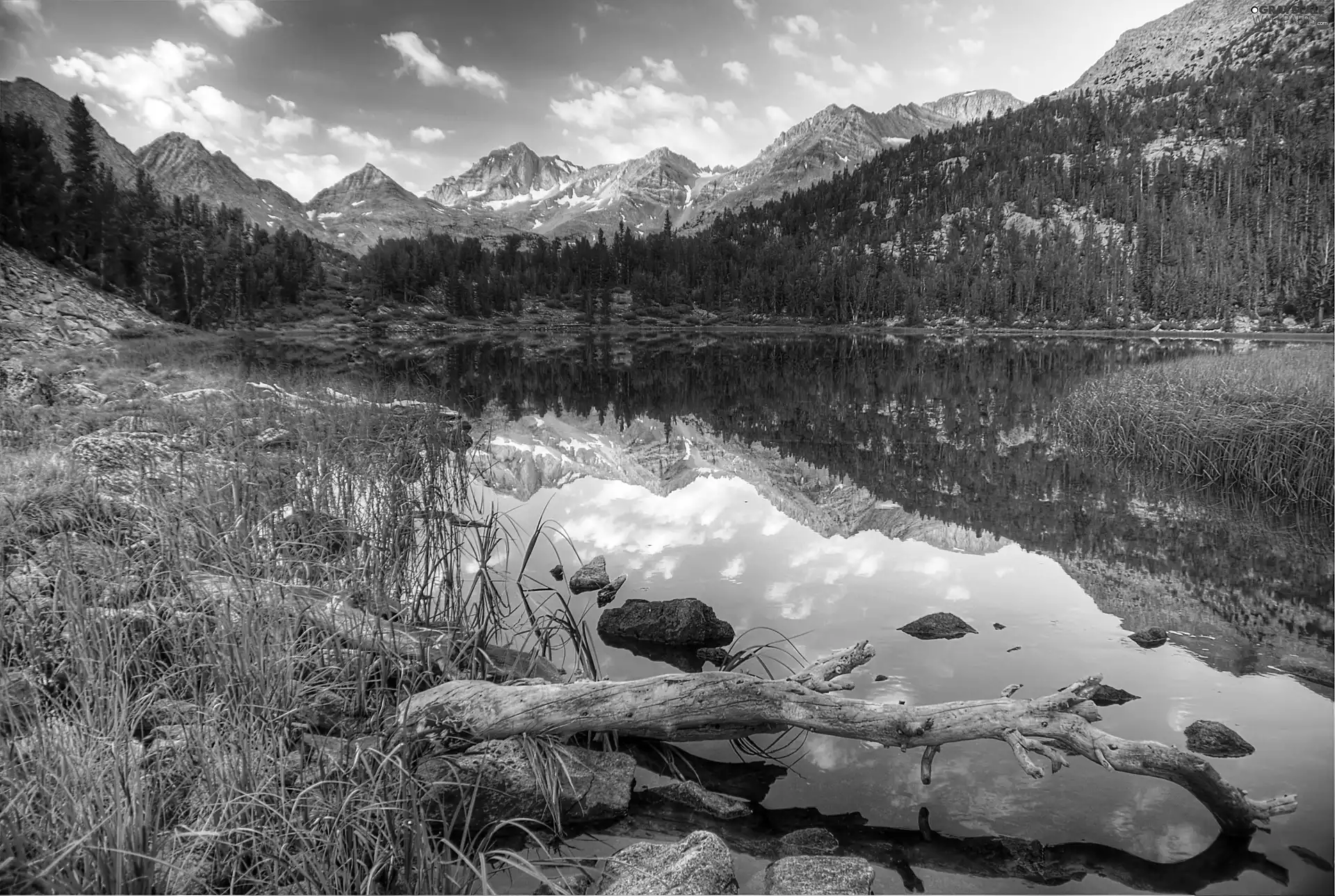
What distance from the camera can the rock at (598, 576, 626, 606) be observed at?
32.3ft

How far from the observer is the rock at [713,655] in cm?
805

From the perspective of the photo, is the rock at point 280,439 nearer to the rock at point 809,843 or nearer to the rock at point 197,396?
the rock at point 197,396

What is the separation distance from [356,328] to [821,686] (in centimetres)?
10348

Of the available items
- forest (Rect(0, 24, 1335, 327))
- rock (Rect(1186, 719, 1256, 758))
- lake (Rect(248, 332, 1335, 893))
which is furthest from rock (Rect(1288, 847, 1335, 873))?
forest (Rect(0, 24, 1335, 327))

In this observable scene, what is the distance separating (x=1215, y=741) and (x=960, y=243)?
167 metres

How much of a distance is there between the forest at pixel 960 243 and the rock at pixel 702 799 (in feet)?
255

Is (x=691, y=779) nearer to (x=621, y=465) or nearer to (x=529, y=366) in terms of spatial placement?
(x=621, y=465)

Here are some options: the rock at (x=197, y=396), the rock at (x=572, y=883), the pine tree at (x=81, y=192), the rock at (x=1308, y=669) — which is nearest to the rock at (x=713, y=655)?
the rock at (x=572, y=883)

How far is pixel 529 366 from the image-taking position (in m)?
49.7

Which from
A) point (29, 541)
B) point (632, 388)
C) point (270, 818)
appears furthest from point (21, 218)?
point (270, 818)

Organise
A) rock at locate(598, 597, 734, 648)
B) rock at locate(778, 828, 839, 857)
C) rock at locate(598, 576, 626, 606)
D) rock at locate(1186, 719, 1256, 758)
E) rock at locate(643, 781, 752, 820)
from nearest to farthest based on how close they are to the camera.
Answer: rock at locate(778, 828, 839, 857) < rock at locate(643, 781, 752, 820) < rock at locate(1186, 719, 1256, 758) < rock at locate(598, 597, 734, 648) < rock at locate(598, 576, 626, 606)

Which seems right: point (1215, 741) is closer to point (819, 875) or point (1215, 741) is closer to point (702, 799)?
point (819, 875)

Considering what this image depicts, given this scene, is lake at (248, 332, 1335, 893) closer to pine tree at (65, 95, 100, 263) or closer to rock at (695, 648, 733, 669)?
rock at (695, 648, 733, 669)

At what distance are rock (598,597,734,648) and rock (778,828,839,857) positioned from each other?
11.3 feet
